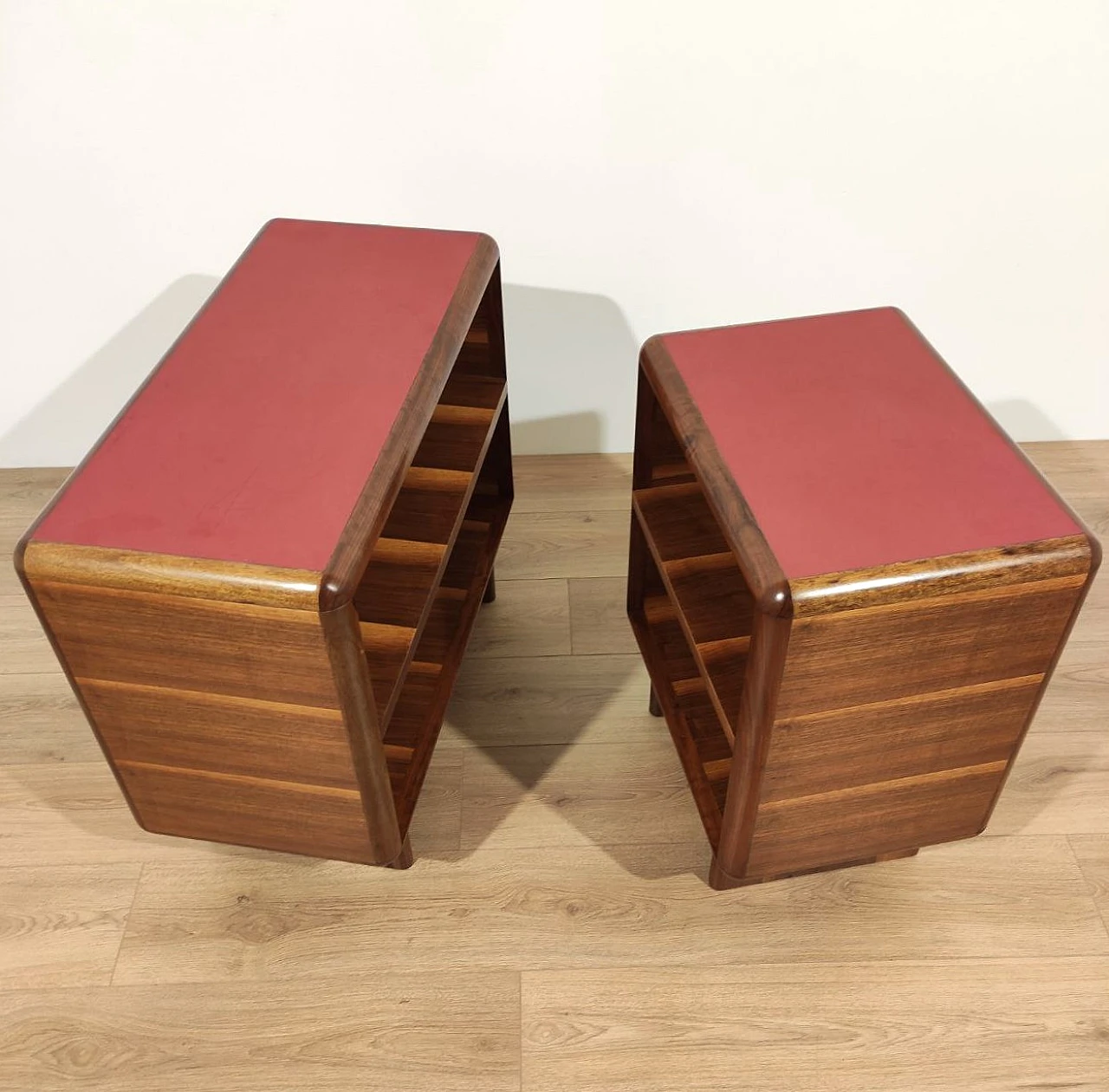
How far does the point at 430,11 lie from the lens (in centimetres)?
144

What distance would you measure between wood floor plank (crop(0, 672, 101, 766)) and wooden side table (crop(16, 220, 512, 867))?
1.05 ft

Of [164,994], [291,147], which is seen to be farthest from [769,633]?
[291,147]

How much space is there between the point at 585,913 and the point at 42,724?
741mm

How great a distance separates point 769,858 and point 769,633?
339 millimetres

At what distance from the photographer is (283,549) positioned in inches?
36.9

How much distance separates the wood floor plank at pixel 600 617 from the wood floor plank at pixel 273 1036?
491mm

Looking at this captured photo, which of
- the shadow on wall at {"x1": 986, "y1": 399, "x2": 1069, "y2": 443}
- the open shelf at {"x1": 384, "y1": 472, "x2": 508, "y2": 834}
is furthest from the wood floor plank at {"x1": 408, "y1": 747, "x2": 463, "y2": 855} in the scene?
the shadow on wall at {"x1": 986, "y1": 399, "x2": 1069, "y2": 443}

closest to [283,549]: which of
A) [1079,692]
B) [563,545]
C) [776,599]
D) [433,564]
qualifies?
[433,564]

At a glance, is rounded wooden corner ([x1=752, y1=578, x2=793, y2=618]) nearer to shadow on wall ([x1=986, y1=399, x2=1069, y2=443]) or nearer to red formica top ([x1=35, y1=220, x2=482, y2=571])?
red formica top ([x1=35, y1=220, x2=482, y2=571])

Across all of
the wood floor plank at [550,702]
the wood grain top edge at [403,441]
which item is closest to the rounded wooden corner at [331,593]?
the wood grain top edge at [403,441]

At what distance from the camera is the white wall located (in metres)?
1.46

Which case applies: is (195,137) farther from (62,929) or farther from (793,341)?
(62,929)

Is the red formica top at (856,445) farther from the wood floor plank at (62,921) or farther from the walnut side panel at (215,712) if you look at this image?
the wood floor plank at (62,921)

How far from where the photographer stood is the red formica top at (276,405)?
96cm
